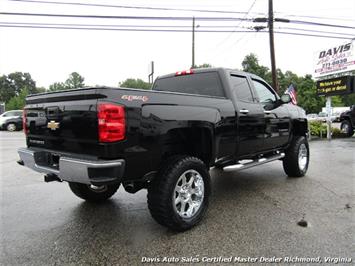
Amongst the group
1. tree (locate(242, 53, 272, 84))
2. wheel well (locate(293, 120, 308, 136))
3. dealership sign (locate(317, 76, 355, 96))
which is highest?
tree (locate(242, 53, 272, 84))

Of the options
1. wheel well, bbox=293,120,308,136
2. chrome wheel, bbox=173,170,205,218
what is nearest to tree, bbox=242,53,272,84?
wheel well, bbox=293,120,308,136

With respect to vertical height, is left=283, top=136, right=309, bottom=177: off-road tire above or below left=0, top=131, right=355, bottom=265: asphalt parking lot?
above

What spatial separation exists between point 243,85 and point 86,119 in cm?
278

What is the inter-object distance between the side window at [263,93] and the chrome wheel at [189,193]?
2.26 meters

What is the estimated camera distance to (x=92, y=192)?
4387mm

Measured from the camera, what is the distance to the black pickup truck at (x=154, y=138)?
9.25ft

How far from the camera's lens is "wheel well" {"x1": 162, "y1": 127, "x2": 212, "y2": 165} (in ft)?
11.5

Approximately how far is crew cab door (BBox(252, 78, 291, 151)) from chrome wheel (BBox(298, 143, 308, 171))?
57 cm

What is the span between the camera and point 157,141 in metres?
3.15

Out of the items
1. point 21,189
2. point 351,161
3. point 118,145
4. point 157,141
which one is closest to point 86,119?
point 118,145

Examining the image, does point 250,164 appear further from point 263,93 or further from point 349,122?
point 349,122

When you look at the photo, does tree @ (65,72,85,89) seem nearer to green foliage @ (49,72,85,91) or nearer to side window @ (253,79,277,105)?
green foliage @ (49,72,85,91)

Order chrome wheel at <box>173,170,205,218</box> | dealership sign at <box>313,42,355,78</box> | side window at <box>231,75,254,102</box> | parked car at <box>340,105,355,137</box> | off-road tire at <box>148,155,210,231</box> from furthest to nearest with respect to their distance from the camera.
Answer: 1. parked car at <box>340,105,355,137</box>
2. dealership sign at <box>313,42,355,78</box>
3. side window at <box>231,75,254,102</box>
4. chrome wheel at <box>173,170,205,218</box>
5. off-road tire at <box>148,155,210,231</box>

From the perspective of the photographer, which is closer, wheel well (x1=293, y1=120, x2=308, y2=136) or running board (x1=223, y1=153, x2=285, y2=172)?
running board (x1=223, y1=153, x2=285, y2=172)
